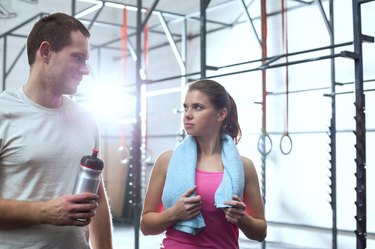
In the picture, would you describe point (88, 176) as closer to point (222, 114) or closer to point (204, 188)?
point (204, 188)

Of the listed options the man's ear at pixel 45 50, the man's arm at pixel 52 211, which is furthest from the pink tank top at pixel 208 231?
the man's ear at pixel 45 50

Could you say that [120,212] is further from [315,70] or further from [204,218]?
[204,218]

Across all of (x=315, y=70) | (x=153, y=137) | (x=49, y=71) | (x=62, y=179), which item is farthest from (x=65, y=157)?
(x=153, y=137)

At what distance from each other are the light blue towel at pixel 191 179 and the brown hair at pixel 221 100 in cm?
14

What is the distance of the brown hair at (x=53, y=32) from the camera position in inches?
54.2

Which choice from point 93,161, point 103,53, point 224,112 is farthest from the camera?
point 103,53

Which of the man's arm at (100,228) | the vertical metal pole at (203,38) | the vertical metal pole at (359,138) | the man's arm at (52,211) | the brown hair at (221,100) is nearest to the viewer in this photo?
the man's arm at (52,211)

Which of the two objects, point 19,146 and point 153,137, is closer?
point 19,146

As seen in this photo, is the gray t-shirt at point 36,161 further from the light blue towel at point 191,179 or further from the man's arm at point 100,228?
the light blue towel at point 191,179

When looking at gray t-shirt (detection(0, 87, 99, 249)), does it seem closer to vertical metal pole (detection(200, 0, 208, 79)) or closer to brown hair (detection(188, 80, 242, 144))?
brown hair (detection(188, 80, 242, 144))

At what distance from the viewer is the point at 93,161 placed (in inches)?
50.9

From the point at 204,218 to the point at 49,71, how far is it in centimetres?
75

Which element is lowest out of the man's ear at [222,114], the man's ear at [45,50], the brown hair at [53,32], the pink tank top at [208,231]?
the pink tank top at [208,231]

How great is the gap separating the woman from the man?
36cm
